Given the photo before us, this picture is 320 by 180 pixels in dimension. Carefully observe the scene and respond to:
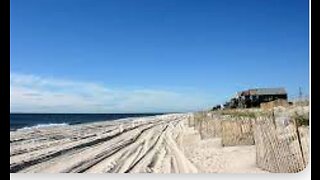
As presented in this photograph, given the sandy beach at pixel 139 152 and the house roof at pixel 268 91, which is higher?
the house roof at pixel 268 91

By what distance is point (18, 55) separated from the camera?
4.97 meters

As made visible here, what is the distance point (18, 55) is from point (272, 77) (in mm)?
2456

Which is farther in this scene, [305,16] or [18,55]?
[18,55]

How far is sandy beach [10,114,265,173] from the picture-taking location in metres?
4.52

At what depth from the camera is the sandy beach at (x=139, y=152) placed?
452 centimetres

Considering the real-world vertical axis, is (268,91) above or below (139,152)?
above

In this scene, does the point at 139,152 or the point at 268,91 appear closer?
the point at 268,91

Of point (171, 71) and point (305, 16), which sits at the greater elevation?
point (305, 16)

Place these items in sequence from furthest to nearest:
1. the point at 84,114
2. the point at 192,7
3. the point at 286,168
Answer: the point at 84,114 < the point at 192,7 < the point at 286,168

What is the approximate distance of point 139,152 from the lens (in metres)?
5.21

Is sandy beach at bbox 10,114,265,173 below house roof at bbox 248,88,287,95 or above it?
below

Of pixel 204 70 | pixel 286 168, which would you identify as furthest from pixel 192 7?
pixel 286 168
